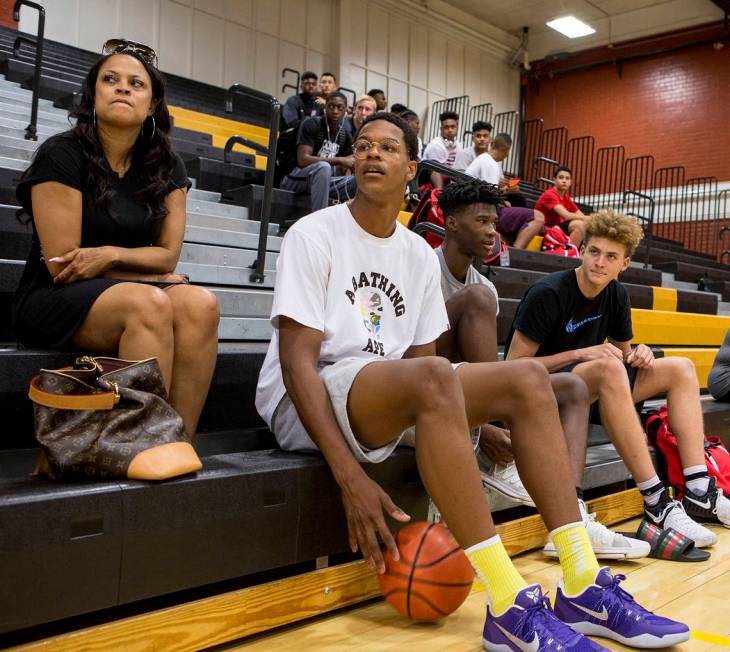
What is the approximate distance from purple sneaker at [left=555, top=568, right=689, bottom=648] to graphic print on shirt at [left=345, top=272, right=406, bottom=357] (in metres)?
0.70

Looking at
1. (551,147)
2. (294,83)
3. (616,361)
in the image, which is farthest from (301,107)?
(551,147)

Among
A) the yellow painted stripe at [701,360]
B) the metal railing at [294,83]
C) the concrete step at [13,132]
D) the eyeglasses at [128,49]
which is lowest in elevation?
the yellow painted stripe at [701,360]

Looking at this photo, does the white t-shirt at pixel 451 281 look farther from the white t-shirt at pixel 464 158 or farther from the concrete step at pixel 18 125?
the white t-shirt at pixel 464 158

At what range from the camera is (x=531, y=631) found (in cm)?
151

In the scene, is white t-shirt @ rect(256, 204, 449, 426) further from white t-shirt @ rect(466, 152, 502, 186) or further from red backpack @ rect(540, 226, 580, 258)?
red backpack @ rect(540, 226, 580, 258)

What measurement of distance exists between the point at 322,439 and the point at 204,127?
5822 mm

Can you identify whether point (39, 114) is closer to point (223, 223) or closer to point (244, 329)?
point (223, 223)

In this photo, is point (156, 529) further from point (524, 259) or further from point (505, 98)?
point (505, 98)

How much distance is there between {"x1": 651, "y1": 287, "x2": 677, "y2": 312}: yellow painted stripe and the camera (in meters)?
5.83

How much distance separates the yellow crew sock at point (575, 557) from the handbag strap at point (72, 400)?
3.30 ft

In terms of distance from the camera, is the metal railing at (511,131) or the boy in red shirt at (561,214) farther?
the metal railing at (511,131)

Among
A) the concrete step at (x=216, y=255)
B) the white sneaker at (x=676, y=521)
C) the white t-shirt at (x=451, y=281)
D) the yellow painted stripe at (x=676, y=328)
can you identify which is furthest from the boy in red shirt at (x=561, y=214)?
the white sneaker at (x=676, y=521)

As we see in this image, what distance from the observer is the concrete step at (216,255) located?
3.39 m

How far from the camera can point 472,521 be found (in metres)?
1.58
